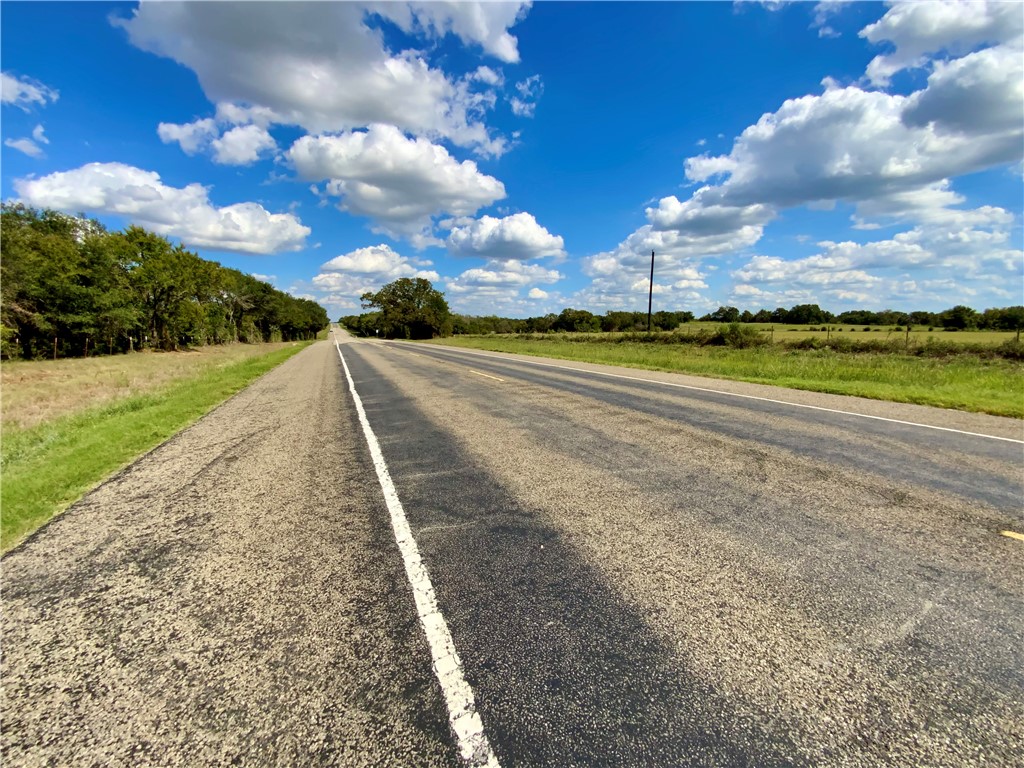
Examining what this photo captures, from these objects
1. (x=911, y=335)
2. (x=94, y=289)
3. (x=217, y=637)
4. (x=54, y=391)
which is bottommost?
(x=54, y=391)

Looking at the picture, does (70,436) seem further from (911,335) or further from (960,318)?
(960,318)

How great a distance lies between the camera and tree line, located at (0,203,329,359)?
32.2 meters

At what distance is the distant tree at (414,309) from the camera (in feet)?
274

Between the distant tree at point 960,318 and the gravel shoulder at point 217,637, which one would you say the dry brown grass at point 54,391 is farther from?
the distant tree at point 960,318

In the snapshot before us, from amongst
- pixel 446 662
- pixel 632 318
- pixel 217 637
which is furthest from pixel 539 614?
pixel 632 318

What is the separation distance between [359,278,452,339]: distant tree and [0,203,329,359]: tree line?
31.5 metres

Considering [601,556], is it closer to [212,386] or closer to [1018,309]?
[212,386]

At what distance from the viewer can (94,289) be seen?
35344 mm

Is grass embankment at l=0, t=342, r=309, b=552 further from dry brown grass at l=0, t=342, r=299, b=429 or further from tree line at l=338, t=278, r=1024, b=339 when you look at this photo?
tree line at l=338, t=278, r=1024, b=339

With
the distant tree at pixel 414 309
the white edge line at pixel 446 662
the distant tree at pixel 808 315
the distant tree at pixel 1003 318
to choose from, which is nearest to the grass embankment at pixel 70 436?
the white edge line at pixel 446 662

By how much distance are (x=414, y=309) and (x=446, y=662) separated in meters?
85.9

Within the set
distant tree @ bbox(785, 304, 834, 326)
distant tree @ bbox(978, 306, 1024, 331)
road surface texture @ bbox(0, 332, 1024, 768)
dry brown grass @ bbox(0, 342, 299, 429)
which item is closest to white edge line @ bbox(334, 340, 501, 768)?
road surface texture @ bbox(0, 332, 1024, 768)

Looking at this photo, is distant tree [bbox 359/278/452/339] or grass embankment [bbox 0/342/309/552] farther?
distant tree [bbox 359/278/452/339]

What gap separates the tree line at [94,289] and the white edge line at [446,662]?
35.6 metres
